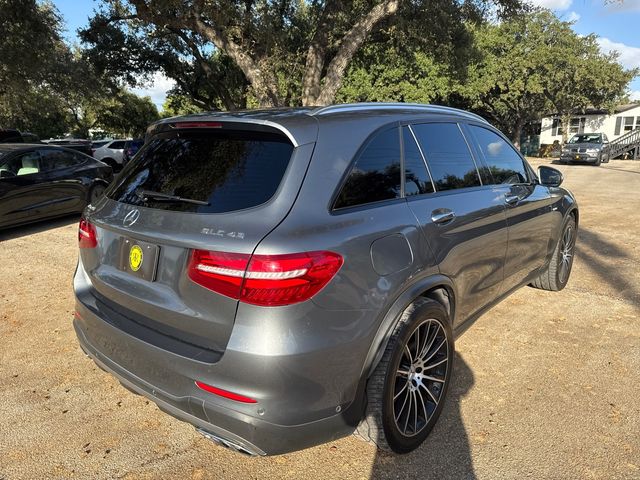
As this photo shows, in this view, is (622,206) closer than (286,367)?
No

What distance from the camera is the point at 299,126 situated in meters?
2.26

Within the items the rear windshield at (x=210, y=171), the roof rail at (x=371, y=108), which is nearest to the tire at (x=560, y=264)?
the roof rail at (x=371, y=108)

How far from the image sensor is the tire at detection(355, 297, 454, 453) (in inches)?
90.3

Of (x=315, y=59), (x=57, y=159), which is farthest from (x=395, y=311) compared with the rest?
(x=315, y=59)

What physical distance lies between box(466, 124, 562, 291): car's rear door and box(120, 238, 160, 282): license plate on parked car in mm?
2358

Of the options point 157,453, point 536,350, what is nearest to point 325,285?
point 157,453

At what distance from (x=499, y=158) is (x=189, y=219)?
2.60 m

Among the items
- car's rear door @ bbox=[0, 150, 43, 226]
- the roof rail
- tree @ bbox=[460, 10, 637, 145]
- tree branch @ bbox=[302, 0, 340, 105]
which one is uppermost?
tree @ bbox=[460, 10, 637, 145]

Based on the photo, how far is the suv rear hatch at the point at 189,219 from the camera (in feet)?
6.60

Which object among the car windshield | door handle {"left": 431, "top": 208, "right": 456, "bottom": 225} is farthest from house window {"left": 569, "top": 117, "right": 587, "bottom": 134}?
door handle {"left": 431, "top": 208, "right": 456, "bottom": 225}

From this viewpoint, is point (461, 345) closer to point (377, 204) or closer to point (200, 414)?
point (377, 204)

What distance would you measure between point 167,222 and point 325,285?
79cm

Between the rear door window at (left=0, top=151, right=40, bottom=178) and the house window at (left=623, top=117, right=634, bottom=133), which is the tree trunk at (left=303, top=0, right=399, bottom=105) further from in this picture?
the house window at (left=623, top=117, right=634, bottom=133)

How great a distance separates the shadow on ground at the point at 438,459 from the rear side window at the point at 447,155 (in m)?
1.40
